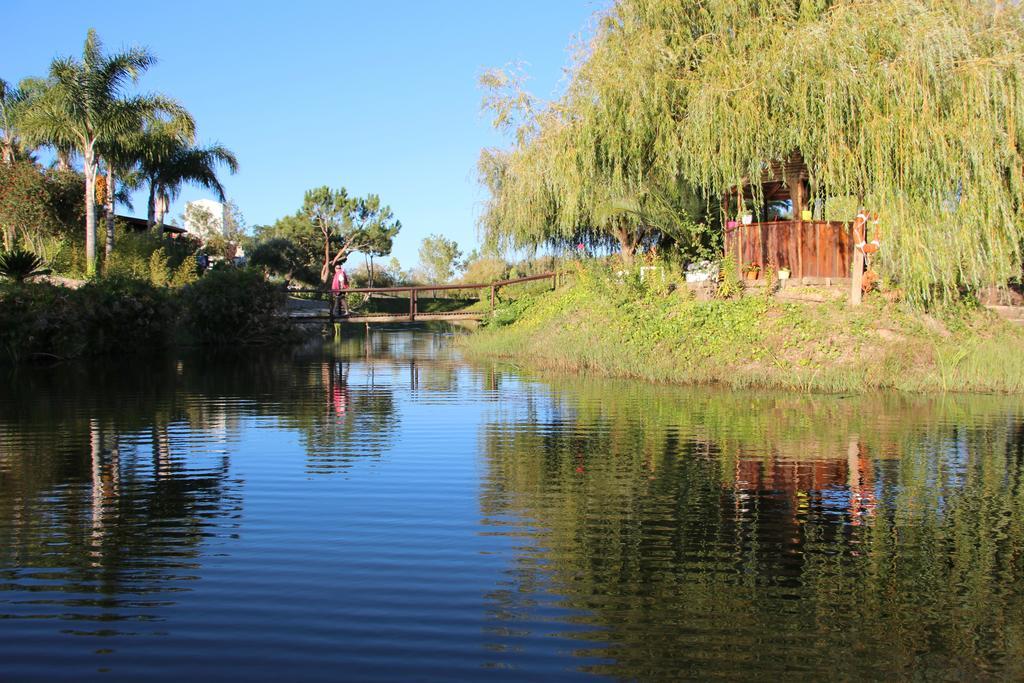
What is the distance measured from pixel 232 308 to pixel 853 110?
22074 millimetres

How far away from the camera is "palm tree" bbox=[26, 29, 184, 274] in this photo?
3516cm

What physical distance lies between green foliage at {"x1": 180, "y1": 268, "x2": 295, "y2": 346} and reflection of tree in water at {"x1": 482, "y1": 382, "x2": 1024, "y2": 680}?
846 inches

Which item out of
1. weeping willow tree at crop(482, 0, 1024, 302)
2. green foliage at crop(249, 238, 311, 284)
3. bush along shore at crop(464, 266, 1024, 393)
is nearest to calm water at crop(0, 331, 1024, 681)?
bush along shore at crop(464, 266, 1024, 393)

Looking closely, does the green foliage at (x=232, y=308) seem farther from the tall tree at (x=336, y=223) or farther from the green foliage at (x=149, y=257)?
the tall tree at (x=336, y=223)

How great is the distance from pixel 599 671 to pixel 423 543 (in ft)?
8.36

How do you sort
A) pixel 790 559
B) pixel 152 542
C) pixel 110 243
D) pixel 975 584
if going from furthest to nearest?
pixel 110 243
pixel 152 542
pixel 790 559
pixel 975 584

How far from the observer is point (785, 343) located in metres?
18.7

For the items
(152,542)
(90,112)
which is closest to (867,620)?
(152,542)

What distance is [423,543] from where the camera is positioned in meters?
7.16

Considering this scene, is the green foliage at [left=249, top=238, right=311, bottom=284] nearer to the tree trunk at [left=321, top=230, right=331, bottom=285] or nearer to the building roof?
the tree trunk at [left=321, top=230, right=331, bottom=285]

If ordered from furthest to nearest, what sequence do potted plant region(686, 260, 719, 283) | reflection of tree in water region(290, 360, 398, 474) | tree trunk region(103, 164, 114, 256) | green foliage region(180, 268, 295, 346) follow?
tree trunk region(103, 164, 114, 256) → green foliage region(180, 268, 295, 346) → potted plant region(686, 260, 719, 283) → reflection of tree in water region(290, 360, 398, 474)

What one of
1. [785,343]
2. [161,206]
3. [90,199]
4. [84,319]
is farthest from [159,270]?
[785,343]

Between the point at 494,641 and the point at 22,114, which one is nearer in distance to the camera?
the point at 494,641

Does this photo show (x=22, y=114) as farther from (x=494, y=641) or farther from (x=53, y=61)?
(x=494, y=641)
